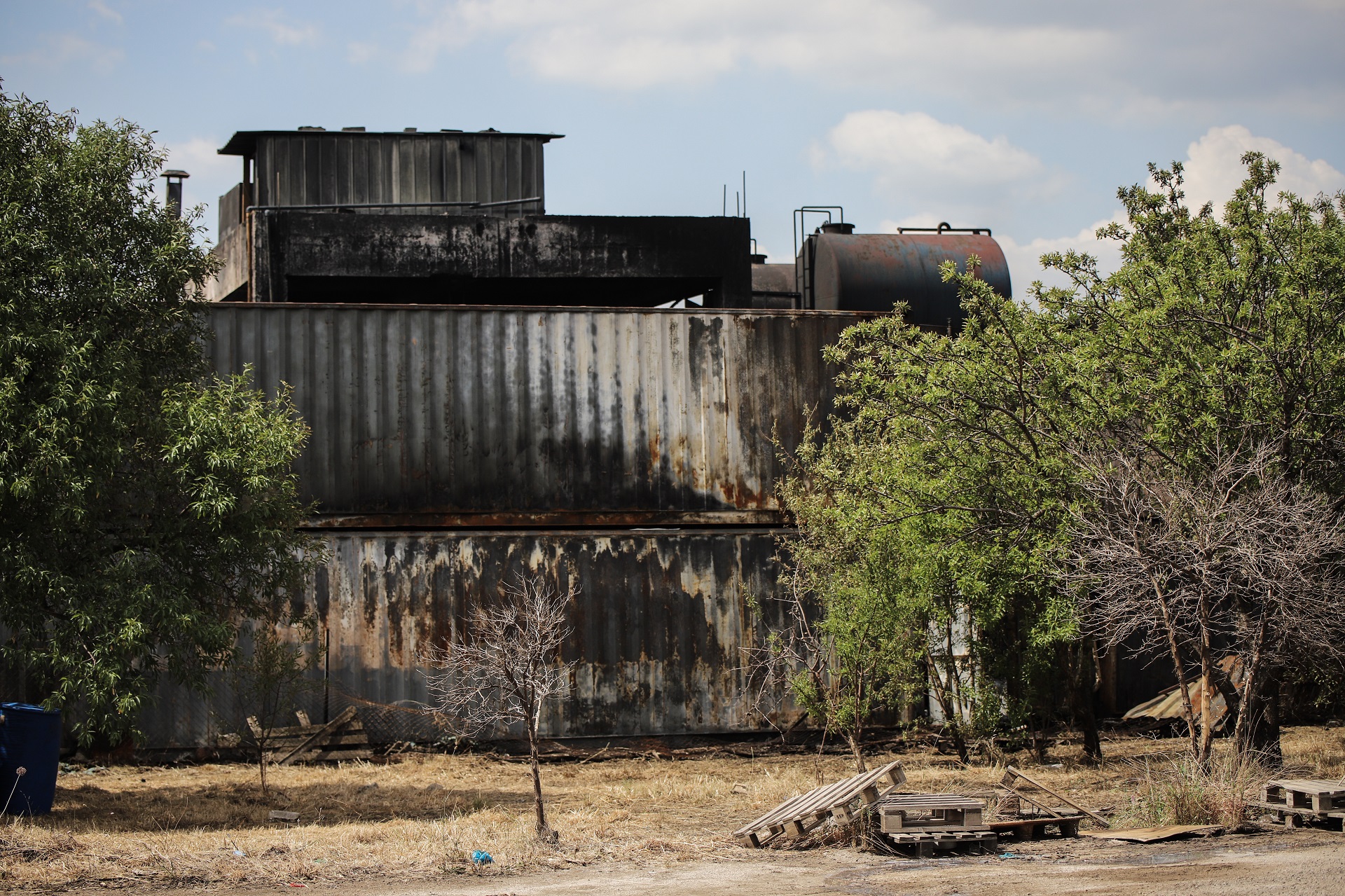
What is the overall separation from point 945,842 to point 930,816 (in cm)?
23

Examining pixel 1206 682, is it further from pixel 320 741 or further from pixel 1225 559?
pixel 320 741

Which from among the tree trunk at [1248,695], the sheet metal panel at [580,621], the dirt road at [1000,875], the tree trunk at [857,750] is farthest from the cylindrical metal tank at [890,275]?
the dirt road at [1000,875]

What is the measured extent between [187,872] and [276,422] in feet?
16.9

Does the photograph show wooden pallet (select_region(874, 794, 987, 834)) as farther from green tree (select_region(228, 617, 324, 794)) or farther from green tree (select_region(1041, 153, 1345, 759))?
green tree (select_region(228, 617, 324, 794))

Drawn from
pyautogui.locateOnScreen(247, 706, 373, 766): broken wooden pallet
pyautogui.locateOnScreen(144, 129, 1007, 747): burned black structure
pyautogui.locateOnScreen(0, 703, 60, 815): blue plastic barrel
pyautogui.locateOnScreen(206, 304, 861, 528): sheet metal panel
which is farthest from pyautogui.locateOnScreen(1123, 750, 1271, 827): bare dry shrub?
pyautogui.locateOnScreen(247, 706, 373, 766): broken wooden pallet

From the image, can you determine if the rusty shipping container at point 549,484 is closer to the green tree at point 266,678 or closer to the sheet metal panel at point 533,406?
the sheet metal panel at point 533,406

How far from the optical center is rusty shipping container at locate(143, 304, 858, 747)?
17.1 meters

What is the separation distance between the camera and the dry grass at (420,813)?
9531 mm

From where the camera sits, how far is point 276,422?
42.8 feet

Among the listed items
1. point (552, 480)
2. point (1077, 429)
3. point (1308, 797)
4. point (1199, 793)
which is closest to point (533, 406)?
point (552, 480)

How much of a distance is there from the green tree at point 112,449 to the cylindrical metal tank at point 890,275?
452 inches

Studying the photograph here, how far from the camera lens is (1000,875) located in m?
9.12

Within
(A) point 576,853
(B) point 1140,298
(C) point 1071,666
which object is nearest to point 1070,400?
(B) point 1140,298

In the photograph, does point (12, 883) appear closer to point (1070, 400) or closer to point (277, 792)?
point (277, 792)
